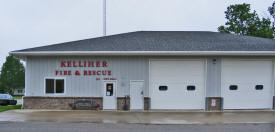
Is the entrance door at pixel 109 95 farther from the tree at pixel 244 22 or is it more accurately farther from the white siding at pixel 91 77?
the tree at pixel 244 22

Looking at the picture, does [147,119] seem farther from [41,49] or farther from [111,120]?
[41,49]

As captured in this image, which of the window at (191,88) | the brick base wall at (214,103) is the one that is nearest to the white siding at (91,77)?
the window at (191,88)

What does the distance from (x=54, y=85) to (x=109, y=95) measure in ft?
10.8

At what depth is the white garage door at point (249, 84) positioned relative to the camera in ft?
46.4

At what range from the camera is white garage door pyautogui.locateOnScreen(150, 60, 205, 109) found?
46.3 ft

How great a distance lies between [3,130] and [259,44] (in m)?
14.7

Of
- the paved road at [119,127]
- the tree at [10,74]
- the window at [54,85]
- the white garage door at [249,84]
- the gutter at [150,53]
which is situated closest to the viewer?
the paved road at [119,127]

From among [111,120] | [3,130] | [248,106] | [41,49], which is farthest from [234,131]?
[41,49]

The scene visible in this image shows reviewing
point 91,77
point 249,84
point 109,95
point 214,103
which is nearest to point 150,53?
point 109,95

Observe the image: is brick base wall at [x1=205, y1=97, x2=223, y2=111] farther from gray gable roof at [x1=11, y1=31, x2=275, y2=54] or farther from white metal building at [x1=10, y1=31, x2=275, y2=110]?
gray gable roof at [x1=11, y1=31, x2=275, y2=54]

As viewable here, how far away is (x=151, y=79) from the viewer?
14102 millimetres

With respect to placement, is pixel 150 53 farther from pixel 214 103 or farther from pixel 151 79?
pixel 214 103

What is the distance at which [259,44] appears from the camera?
1524 centimetres

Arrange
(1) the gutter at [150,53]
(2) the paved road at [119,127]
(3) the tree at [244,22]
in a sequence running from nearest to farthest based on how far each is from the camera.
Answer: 1. (2) the paved road at [119,127]
2. (1) the gutter at [150,53]
3. (3) the tree at [244,22]
